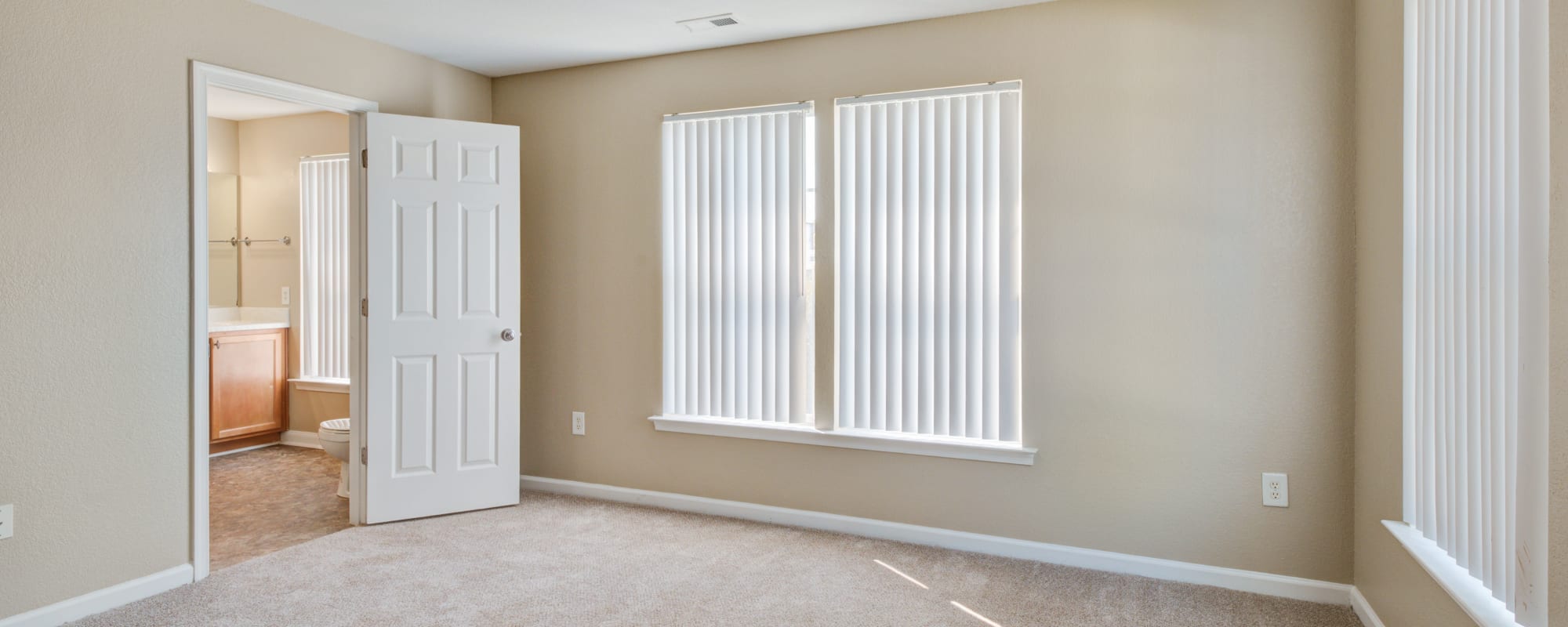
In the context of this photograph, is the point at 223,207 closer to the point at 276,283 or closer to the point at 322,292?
the point at 276,283

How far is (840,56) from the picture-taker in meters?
3.53

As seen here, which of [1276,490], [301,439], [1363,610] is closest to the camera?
[1363,610]

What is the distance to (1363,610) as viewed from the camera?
2.63 meters

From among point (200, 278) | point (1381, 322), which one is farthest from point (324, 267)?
point (1381, 322)

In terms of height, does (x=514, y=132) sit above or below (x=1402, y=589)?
above

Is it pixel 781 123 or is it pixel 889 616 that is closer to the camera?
pixel 889 616

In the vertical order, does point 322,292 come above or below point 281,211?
below

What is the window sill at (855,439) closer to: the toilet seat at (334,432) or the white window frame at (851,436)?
the white window frame at (851,436)

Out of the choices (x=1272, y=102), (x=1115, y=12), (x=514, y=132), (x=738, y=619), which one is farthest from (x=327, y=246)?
(x=1272, y=102)

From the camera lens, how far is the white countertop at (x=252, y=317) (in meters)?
5.45

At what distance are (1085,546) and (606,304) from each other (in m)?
2.40

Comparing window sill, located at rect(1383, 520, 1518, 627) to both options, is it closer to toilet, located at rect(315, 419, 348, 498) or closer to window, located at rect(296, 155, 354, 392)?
toilet, located at rect(315, 419, 348, 498)

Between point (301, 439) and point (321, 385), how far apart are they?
43 cm

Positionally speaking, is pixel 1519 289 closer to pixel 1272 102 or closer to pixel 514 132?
pixel 1272 102
